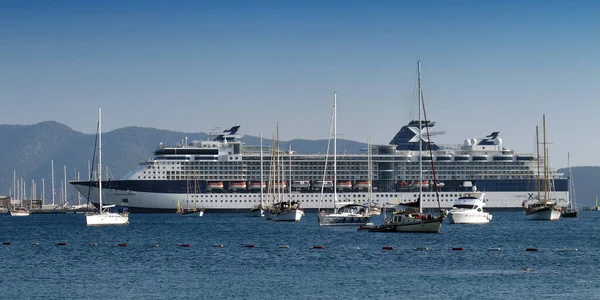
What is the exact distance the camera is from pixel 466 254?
191 feet

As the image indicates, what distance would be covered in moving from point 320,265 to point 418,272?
550 cm

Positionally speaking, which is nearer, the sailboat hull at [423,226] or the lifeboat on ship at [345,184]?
the sailboat hull at [423,226]

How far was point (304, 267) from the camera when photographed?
51719 mm

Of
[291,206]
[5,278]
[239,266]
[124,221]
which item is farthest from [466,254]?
[291,206]

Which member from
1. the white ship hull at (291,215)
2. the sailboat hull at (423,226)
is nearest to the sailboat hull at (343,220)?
the sailboat hull at (423,226)

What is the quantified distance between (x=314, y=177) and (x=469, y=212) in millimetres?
52197

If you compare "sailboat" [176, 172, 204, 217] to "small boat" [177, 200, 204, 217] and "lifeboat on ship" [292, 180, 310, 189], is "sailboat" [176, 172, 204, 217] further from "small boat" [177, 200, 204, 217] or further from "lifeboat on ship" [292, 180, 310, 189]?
"lifeboat on ship" [292, 180, 310, 189]

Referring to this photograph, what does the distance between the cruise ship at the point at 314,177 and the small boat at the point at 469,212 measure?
37.3m

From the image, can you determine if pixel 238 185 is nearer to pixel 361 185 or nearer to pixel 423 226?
pixel 361 185

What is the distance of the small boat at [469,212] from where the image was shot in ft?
307

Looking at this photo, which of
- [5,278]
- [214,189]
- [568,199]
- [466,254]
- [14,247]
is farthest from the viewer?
[568,199]

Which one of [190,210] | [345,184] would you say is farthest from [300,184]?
[190,210]

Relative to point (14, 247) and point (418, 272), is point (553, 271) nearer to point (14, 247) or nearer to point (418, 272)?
point (418, 272)

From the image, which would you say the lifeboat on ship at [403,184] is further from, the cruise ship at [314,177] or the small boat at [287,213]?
the small boat at [287,213]
